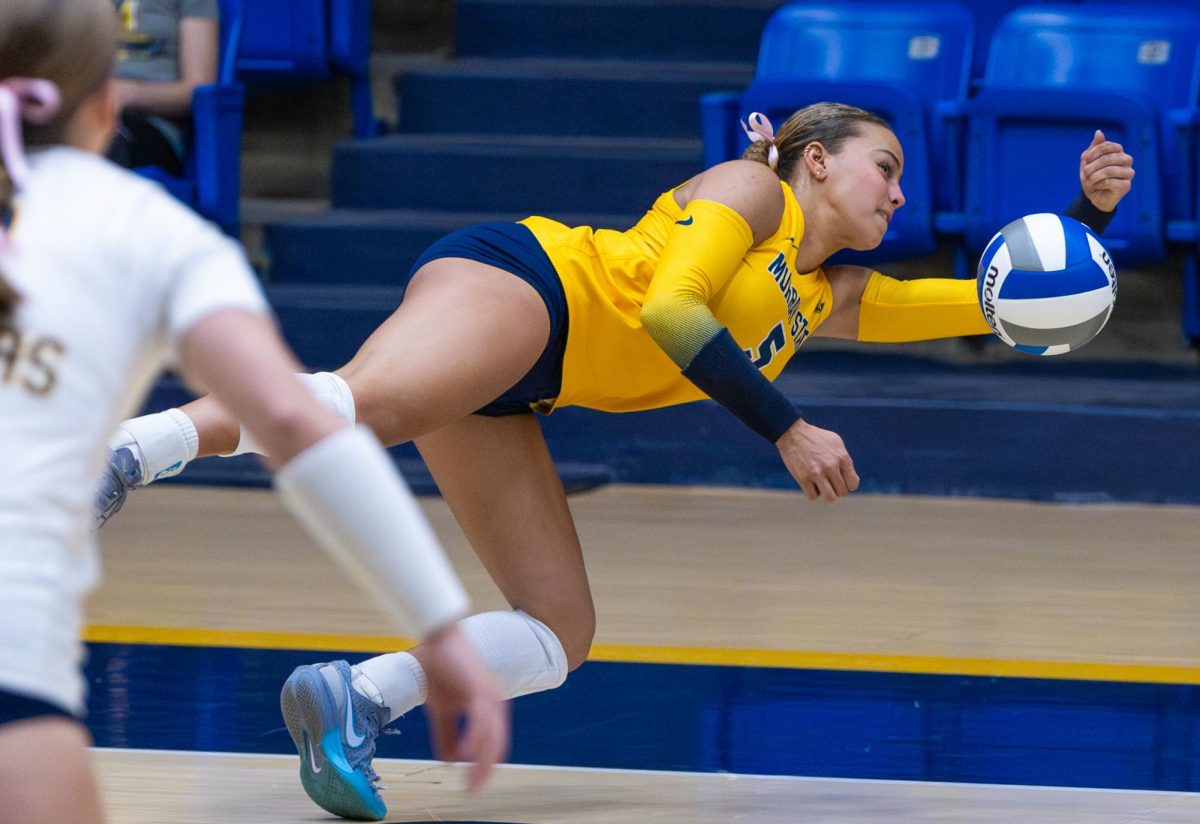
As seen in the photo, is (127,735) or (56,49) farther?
(127,735)

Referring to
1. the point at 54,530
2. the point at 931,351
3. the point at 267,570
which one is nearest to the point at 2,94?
the point at 54,530

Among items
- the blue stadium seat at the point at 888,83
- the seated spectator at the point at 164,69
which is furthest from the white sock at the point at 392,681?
the seated spectator at the point at 164,69

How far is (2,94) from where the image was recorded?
4.58 ft

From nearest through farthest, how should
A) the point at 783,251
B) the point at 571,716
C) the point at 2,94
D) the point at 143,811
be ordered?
the point at 2,94 < the point at 143,811 < the point at 783,251 < the point at 571,716

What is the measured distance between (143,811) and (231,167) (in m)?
4.04

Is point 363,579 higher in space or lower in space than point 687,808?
higher

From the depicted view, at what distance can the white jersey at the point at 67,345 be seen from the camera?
141 centimetres

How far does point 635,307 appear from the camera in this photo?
123 inches

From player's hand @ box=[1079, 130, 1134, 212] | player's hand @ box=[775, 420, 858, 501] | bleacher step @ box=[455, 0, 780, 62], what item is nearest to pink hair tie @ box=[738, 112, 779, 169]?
player's hand @ box=[1079, 130, 1134, 212]

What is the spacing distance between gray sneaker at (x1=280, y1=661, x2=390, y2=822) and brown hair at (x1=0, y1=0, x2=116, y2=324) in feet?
5.03

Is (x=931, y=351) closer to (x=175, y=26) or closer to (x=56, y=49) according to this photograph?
(x=175, y=26)

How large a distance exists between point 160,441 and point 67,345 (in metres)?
1.42

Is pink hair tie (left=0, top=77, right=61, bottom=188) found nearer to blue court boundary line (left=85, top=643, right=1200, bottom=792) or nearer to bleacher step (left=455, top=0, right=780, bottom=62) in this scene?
blue court boundary line (left=85, top=643, right=1200, bottom=792)

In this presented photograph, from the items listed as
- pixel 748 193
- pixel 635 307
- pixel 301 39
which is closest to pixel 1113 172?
pixel 748 193
